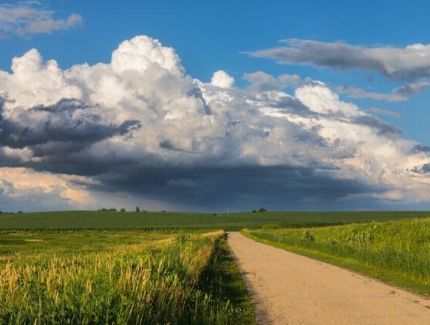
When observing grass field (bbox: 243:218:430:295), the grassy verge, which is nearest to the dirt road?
the grassy verge

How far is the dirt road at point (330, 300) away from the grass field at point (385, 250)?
173cm

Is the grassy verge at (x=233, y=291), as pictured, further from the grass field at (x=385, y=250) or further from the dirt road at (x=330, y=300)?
the grass field at (x=385, y=250)

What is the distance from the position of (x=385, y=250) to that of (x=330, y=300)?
631 inches

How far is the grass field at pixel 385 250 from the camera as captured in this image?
24192 mm

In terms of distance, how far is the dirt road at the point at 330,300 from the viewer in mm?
13906

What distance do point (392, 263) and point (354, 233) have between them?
17635mm

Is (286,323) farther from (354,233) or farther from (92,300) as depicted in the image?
(354,233)

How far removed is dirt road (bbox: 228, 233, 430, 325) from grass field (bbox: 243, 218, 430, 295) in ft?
5.68

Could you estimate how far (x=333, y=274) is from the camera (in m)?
24.9

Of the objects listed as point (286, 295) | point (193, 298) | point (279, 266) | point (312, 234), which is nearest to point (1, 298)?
point (193, 298)

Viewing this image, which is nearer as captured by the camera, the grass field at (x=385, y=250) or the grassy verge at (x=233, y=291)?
the grassy verge at (x=233, y=291)

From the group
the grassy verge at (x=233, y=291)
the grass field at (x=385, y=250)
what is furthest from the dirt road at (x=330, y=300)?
the grass field at (x=385, y=250)

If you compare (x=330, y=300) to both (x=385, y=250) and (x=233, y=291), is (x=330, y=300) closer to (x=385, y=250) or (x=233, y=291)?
(x=233, y=291)

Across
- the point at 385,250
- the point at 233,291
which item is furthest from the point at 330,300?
the point at 385,250
